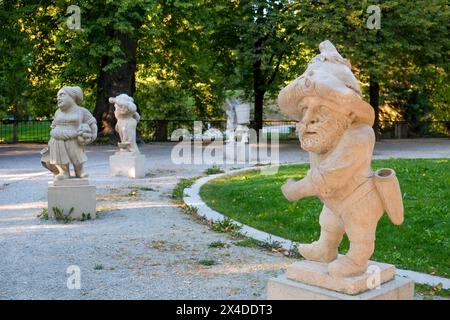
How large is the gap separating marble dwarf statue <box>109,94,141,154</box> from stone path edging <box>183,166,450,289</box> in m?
2.33

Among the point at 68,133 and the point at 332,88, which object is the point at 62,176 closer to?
the point at 68,133

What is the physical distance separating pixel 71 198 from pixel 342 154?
670 centimetres

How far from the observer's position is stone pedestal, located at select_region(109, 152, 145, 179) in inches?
591

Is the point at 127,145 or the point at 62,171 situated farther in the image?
the point at 127,145

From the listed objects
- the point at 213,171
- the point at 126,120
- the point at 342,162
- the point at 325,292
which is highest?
the point at 126,120

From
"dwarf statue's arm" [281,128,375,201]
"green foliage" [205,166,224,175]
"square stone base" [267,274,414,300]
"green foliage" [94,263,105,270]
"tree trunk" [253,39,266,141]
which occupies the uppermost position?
"tree trunk" [253,39,266,141]

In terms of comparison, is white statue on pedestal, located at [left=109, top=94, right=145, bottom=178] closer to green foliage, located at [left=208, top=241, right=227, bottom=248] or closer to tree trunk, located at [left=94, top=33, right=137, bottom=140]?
green foliage, located at [left=208, top=241, right=227, bottom=248]

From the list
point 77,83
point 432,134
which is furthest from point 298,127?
point 432,134

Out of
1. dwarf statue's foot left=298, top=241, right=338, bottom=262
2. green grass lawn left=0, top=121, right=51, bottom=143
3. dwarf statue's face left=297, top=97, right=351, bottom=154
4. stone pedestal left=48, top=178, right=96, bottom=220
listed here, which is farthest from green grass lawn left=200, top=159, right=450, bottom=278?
green grass lawn left=0, top=121, right=51, bottom=143

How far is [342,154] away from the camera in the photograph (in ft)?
12.3

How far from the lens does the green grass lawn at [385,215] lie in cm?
695

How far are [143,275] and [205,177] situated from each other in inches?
349

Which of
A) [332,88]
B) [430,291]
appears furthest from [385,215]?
[332,88]

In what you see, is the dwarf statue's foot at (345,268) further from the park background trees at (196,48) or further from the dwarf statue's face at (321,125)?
the park background trees at (196,48)
